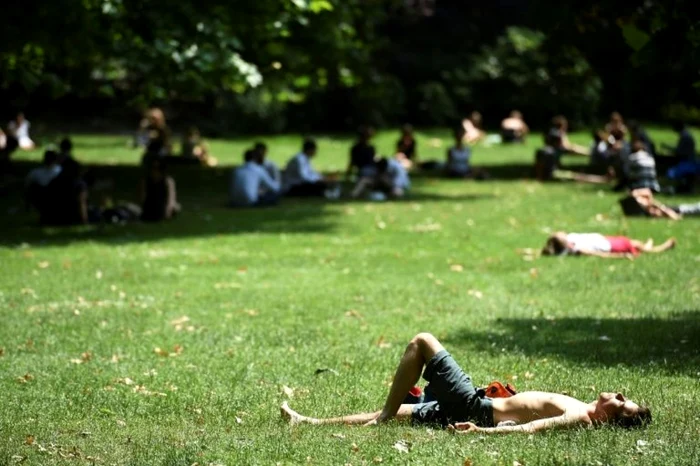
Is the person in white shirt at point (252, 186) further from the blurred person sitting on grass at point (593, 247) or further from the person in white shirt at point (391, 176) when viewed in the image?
the blurred person sitting on grass at point (593, 247)

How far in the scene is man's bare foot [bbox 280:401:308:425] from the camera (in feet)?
30.1

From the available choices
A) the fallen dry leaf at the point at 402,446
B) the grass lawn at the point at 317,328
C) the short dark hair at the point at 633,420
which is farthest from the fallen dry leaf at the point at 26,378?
the short dark hair at the point at 633,420

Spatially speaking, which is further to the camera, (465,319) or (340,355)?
(465,319)

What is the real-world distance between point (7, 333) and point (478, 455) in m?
6.73

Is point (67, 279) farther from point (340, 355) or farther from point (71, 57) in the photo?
point (71, 57)

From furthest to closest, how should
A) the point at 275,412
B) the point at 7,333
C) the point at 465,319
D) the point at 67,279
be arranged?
1. the point at 67,279
2. the point at 465,319
3. the point at 7,333
4. the point at 275,412

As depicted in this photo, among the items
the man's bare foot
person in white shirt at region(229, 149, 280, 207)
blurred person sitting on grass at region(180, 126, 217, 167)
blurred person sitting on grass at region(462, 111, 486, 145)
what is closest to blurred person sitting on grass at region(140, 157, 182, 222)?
person in white shirt at region(229, 149, 280, 207)

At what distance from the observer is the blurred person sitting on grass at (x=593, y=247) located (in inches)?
741

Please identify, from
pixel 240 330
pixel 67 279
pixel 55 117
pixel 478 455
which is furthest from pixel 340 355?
pixel 55 117

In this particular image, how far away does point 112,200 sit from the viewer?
2756 centimetres

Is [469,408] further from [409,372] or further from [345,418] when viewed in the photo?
[345,418]

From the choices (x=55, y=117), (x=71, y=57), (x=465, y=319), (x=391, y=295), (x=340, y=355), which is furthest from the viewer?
(x=55, y=117)

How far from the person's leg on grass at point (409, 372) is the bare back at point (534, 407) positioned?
58 cm

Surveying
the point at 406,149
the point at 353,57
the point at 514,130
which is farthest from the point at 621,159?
the point at 514,130
